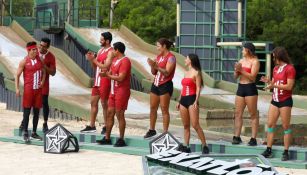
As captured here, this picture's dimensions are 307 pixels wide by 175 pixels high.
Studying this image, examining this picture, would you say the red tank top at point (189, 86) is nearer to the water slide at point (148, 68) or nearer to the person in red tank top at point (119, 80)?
the person in red tank top at point (119, 80)

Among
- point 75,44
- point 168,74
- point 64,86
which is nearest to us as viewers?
point 168,74

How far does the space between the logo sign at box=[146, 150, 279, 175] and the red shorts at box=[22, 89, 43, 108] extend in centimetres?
669

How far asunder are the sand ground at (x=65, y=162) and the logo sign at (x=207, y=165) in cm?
319

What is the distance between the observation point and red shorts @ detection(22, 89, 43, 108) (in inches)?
572

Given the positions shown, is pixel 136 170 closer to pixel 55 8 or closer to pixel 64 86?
pixel 64 86

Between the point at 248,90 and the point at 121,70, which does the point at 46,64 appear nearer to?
the point at 121,70

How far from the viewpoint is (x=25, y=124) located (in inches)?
579

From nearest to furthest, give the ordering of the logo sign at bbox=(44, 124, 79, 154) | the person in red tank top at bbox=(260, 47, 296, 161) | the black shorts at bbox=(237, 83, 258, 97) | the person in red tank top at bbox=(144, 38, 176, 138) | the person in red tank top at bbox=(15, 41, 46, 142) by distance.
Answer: the person in red tank top at bbox=(260, 47, 296, 161) → the black shorts at bbox=(237, 83, 258, 97) → the person in red tank top at bbox=(144, 38, 176, 138) → the logo sign at bbox=(44, 124, 79, 154) → the person in red tank top at bbox=(15, 41, 46, 142)

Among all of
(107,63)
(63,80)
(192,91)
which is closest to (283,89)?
(192,91)

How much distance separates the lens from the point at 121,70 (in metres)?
13.4

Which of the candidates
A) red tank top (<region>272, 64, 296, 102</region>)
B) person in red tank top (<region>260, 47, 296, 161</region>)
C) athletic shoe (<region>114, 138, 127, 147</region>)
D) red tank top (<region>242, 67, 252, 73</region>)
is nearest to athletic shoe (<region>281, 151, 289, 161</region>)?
person in red tank top (<region>260, 47, 296, 161</region>)

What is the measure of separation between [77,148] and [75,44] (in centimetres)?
1660

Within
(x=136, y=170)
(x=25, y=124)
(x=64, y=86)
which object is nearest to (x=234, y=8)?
(x=64, y=86)

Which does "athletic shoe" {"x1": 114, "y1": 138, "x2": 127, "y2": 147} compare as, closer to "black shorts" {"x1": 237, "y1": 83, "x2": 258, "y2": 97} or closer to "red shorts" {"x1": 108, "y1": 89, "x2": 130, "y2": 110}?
"red shorts" {"x1": 108, "y1": 89, "x2": 130, "y2": 110}
